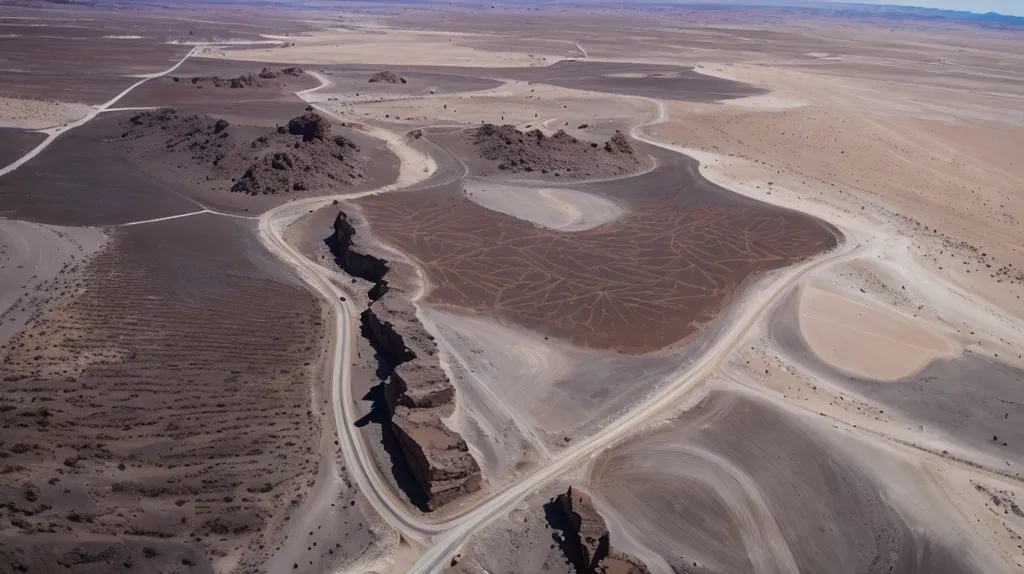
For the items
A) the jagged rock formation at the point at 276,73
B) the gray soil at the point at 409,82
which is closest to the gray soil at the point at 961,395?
the gray soil at the point at 409,82

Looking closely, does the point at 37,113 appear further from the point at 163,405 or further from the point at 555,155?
the point at 163,405

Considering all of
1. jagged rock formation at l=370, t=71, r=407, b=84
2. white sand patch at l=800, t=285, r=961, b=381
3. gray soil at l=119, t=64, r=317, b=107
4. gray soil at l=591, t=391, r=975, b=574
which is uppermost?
jagged rock formation at l=370, t=71, r=407, b=84

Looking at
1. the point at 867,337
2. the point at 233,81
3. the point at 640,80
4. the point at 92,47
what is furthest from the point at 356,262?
the point at 92,47

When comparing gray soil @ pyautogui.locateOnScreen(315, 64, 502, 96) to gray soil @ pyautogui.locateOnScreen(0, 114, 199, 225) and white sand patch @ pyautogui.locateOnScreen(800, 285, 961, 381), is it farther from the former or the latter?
white sand patch @ pyautogui.locateOnScreen(800, 285, 961, 381)

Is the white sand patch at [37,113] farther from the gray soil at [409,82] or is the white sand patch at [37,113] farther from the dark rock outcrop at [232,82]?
the gray soil at [409,82]

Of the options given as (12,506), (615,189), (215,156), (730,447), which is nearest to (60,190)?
(215,156)

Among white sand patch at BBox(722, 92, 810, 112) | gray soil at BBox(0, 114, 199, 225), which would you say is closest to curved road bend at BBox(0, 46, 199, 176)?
gray soil at BBox(0, 114, 199, 225)

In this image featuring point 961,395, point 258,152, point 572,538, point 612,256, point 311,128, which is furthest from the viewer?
point 311,128
